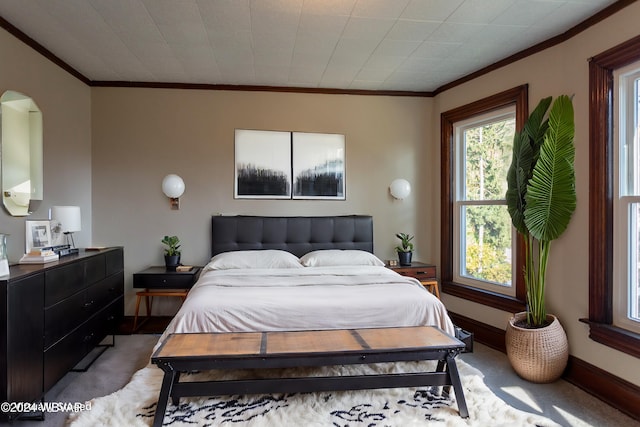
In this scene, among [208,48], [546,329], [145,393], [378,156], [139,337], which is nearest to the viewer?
[145,393]

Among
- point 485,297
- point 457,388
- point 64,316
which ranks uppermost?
point 64,316

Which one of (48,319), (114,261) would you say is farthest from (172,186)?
(48,319)

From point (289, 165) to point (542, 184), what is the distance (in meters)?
2.59

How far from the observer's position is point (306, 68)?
148 inches

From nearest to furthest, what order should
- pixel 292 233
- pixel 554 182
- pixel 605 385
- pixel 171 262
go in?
pixel 605 385, pixel 554 182, pixel 171 262, pixel 292 233

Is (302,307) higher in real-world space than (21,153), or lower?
lower

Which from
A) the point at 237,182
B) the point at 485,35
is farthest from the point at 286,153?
the point at 485,35

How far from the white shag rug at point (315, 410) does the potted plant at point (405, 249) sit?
1.70 m

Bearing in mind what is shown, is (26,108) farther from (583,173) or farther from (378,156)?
(583,173)

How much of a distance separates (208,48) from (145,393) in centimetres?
276

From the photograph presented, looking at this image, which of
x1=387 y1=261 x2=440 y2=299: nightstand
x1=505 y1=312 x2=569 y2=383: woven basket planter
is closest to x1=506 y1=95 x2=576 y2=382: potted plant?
x1=505 y1=312 x2=569 y2=383: woven basket planter

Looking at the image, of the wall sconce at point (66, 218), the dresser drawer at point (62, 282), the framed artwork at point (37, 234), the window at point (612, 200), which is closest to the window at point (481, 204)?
the window at point (612, 200)

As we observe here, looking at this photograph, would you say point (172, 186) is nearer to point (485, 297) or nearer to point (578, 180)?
point (485, 297)

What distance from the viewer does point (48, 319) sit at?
2428 mm
